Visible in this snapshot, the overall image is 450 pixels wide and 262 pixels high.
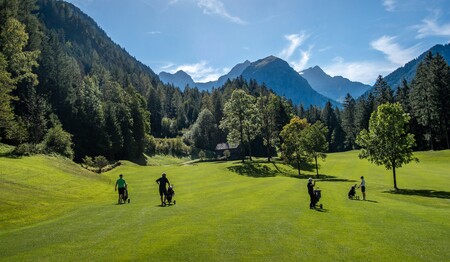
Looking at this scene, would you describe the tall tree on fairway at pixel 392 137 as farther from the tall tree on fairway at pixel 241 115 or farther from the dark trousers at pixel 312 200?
the tall tree on fairway at pixel 241 115

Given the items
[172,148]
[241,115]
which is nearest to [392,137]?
[241,115]

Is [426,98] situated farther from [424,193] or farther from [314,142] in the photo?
[424,193]

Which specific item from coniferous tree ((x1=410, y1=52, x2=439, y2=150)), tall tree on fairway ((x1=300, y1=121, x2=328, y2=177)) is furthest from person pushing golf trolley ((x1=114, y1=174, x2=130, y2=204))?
coniferous tree ((x1=410, y1=52, x2=439, y2=150))

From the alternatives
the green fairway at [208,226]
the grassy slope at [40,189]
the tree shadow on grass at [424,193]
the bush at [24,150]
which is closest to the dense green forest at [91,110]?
the bush at [24,150]

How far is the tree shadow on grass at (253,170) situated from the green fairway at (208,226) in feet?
85.0

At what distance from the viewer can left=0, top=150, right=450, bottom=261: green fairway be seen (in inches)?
588

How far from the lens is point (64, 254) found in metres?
14.6

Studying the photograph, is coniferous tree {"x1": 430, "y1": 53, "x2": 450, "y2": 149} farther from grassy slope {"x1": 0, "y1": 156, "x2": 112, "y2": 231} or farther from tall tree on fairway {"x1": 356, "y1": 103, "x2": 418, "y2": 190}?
grassy slope {"x1": 0, "y1": 156, "x2": 112, "y2": 231}

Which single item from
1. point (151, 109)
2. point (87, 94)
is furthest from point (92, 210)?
point (151, 109)

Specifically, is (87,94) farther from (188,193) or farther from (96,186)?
(188,193)

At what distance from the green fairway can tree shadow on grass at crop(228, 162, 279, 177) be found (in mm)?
25913

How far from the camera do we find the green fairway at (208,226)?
14.9 m

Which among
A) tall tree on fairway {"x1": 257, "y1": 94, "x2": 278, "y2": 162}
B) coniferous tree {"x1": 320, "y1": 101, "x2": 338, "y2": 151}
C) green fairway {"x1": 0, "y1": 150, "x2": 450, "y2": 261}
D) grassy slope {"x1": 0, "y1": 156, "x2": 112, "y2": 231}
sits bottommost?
green fairway {"x1": 0, "y1": 150, "x2": 450, "y2": 261}

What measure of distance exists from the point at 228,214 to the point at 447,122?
318 ft
